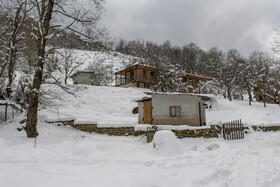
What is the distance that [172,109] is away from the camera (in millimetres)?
16219

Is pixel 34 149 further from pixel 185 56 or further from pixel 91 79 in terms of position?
pixel 185 56

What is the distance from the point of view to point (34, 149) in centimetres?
740

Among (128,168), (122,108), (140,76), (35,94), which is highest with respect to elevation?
(140,76)

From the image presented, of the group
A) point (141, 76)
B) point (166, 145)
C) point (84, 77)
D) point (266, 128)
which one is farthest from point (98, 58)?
point (166, 145)

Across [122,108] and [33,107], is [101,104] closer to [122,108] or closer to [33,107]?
[122,108]

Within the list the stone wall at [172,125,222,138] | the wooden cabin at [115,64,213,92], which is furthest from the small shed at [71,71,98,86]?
the stone wall at [172,125,222,138]

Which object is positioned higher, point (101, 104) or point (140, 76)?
point (140, 76)

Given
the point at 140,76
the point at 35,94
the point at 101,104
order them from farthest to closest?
the point at 140,76 < the point at 101,104 < the point at 35,94

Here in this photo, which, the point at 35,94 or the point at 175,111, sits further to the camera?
the point at 175,111

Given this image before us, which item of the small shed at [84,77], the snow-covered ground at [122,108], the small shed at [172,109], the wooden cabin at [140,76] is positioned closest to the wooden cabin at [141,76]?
the wooden cabin at [140,76]

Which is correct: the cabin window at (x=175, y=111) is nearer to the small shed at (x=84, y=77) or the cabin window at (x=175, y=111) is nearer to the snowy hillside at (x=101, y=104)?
the snowy hillside at (x=101, y=104)

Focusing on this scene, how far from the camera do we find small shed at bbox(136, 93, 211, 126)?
631 inches

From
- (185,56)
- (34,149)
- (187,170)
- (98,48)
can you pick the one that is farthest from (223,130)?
(185,56)

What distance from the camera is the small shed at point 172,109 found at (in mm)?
16016
